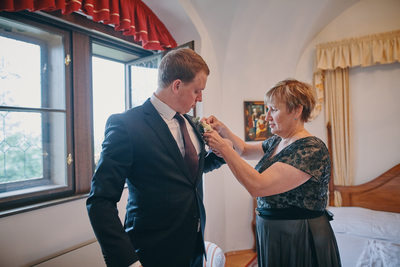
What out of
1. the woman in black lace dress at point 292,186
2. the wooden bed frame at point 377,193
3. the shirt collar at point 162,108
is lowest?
the wooden bed frame at point 377,193

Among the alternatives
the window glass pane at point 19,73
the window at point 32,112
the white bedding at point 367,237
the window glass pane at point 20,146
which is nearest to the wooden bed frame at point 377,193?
the white bedding at point 367,237

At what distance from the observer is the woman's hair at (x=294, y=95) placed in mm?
1277

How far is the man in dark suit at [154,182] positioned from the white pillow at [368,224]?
200 cm

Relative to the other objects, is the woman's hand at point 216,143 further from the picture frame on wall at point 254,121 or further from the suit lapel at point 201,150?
the picture frame on wall at point 254,121

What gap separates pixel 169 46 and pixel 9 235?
2.01m

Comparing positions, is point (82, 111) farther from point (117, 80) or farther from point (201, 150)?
point (201, 150)

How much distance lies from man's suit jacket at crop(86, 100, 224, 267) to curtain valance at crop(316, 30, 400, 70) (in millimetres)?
2853

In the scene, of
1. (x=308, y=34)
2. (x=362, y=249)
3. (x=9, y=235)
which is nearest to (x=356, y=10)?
(x=308, y=34)

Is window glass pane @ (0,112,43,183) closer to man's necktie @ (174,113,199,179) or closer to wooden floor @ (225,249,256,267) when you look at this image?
man's necktie @ (174,113,199,179)

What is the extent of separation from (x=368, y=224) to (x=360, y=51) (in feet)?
6.70

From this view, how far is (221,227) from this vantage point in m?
3.03

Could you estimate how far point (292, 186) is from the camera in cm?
119

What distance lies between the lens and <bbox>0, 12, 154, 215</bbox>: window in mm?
1622

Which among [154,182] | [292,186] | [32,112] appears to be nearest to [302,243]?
[292,186]
